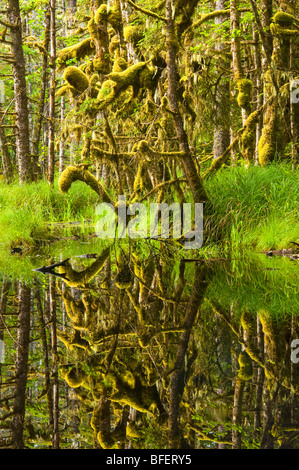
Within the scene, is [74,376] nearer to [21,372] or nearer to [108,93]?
[21,372]

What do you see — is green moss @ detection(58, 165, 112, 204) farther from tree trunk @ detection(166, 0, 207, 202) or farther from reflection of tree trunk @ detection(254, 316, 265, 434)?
reflection of tree trunk @ detection(254, 316, 265, 434)

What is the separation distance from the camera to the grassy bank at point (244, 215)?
708 centimetres

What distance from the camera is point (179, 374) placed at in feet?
7.55

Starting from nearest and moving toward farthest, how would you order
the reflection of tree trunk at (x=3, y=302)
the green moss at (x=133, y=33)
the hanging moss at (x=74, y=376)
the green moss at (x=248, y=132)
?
the hanging moss at (x=74, y=376) < the reflection of tree trunk at (x=3, y=302) < the green moss at (x=133, y=33) < the green moss at (x=248, y=132)

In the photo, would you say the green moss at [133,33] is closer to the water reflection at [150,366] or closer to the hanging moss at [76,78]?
the hanging moss at [76,78]

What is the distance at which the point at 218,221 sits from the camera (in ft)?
24.4

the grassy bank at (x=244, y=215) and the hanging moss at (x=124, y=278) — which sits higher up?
Answer: the grassy bank at (x=244, y=215)

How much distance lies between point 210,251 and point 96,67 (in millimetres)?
6454

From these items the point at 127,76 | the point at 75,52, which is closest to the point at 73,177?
the point at 127,76

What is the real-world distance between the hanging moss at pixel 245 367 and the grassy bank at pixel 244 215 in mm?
4631

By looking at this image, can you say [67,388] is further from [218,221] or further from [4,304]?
[218,221]

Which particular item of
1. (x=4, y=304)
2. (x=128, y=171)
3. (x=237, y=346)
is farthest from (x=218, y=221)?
(x=237, y=346)

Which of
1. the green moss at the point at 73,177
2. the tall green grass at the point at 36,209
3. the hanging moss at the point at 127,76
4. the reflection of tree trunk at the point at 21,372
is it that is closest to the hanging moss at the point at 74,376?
the reflection of tree trunk at the point at 21,372
